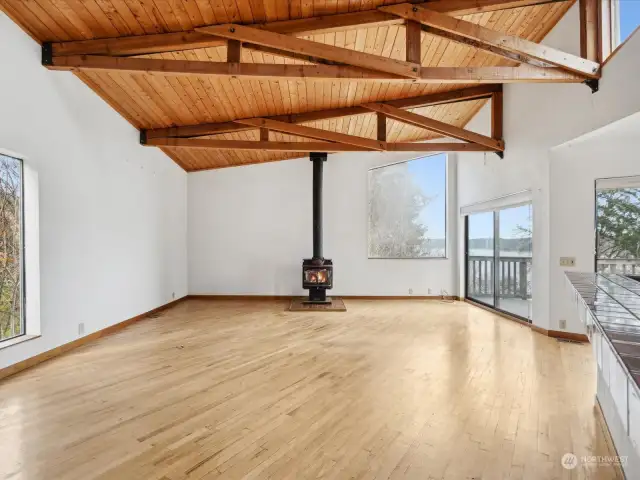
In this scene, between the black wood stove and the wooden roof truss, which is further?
the black wood stove

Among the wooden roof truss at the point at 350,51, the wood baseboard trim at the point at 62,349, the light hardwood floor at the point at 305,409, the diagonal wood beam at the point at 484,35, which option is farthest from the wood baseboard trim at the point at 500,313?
the wood baseboard trim at the point at 62,349

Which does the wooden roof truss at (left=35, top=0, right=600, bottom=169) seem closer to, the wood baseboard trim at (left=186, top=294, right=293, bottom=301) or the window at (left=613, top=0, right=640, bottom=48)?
the window at (left=613, top=0, right=640, bottom=48)

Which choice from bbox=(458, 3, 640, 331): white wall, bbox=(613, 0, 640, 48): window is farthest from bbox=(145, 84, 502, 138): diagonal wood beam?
bbox=(613, 0, 640, 48): window

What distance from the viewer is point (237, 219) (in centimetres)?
800

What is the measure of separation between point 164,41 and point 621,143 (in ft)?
17.0

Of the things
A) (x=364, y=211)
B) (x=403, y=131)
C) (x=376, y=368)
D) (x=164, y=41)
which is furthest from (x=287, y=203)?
(x=376, y=368)

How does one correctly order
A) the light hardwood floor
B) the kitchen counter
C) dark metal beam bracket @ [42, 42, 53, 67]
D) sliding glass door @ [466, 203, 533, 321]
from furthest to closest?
1. sliding glass door @ [466, 203, 533, 321]
2. dark metal beam bracket @ [42, 42, 53, 67]
3. the light hardwood floor
4. the kitchen counter

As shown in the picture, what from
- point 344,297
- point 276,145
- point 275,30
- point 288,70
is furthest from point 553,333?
point 275,30

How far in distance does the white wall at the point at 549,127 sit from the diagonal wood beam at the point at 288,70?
0.41m

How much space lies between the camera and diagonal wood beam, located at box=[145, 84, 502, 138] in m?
5.84

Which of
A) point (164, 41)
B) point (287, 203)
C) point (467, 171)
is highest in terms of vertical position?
point (164, 41)

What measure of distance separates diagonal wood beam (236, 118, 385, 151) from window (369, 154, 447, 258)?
208 cm

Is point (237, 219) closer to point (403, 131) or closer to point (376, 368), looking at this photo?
point (403, 131)

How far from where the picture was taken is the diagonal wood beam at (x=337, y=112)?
584 cm
